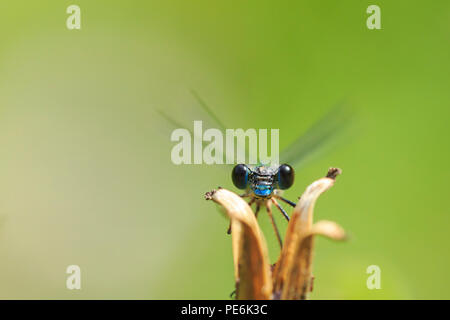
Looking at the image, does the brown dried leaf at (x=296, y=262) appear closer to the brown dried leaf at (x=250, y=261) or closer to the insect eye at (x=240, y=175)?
the brown dried leaf at (x=250, y=261)

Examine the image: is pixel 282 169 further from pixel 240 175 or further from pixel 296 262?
A: pixel 296 262

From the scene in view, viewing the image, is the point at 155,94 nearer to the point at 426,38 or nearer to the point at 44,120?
the point at 44,120

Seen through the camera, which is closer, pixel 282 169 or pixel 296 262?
pixel 296 262

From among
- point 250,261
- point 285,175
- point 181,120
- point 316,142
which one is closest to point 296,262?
point 250,261

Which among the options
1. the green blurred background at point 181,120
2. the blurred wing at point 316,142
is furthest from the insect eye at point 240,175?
the green blurred background at point 181,120
